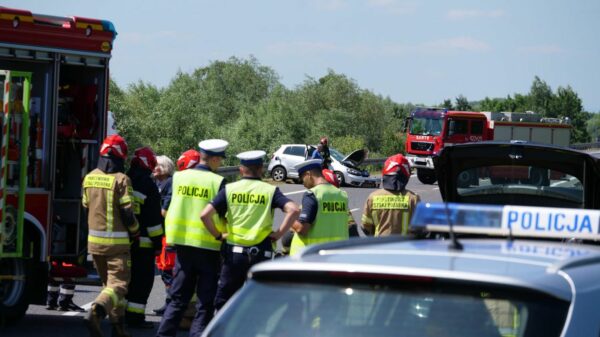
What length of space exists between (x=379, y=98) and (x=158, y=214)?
75152 mm

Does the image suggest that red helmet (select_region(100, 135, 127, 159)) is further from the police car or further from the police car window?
the police car

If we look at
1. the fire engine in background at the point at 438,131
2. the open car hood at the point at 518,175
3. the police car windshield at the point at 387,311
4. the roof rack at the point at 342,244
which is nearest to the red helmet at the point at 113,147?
Result: the open car hood at the point at 518,175

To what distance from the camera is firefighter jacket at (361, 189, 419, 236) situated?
9750mm

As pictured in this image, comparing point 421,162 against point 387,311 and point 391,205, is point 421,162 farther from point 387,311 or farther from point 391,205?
point 387,311

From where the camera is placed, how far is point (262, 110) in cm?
6638

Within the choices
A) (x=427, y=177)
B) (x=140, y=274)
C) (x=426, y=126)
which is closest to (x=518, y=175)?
(x=140, y=274)

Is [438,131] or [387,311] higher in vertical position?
[438,131]

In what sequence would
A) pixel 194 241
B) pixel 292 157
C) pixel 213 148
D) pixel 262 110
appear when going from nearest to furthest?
pixel 194 241 → pixel 213 148 → pixel 292 157 → pixel 262 110

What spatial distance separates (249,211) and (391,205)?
157 centimetres

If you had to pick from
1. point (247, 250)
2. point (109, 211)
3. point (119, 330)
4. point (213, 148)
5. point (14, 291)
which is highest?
point (213, 148)

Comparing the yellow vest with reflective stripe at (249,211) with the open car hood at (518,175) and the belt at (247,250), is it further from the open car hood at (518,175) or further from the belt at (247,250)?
the open car hood at (518,175)

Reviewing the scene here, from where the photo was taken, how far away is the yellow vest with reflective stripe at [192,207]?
892cm

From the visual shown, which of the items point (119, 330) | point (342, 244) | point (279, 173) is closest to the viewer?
point (342, 244)

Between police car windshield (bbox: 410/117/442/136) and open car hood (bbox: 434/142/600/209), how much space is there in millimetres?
35404
